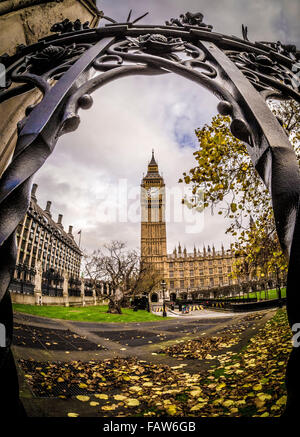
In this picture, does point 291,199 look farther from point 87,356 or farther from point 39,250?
point 39,250

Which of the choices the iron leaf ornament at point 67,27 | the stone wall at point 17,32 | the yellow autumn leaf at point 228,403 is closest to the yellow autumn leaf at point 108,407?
the yellow autumn leaf at point 228,403

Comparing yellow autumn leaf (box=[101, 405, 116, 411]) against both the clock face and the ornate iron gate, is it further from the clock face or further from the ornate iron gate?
the clock face

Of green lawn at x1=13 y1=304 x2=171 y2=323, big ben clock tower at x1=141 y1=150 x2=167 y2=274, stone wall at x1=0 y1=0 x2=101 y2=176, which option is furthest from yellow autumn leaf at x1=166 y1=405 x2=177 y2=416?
big ben clock tower at x1=141 y1=150 x2=167 y2=274

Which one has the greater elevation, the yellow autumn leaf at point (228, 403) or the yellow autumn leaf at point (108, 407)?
the yellow autumn leaf at point (228, 403)

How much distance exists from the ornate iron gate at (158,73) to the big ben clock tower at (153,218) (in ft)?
278

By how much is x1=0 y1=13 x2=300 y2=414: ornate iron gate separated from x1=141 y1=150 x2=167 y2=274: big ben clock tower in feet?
278

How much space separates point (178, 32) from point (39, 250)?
197 feet

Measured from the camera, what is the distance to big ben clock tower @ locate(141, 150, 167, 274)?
89.3 m

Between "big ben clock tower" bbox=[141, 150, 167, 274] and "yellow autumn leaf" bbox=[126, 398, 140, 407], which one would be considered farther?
Result: "big ben clock tower" bbox=[141, 150, 167, 274]

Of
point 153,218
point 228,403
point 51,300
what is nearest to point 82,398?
point 228,403

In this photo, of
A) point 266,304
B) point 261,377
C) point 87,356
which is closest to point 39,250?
point 266,304

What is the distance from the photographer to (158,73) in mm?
1762

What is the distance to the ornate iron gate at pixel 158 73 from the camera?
36.4 inches

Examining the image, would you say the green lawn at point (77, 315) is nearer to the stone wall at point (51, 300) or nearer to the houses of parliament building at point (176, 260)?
the stone wall at point (51, 300)
